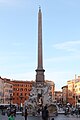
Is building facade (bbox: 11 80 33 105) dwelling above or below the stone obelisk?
above

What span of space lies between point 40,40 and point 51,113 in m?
10.0

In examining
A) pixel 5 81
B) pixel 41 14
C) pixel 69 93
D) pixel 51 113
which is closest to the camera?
pixel 51 113

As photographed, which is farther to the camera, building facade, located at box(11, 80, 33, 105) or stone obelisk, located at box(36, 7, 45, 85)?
building facade, located at box(11, 80, 33, 105)

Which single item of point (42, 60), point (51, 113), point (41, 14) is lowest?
point (51, 113)

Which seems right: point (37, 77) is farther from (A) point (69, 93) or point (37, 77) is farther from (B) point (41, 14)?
(A) point (69, 93)

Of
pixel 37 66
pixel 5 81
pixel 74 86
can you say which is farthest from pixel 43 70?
pixel 74 86

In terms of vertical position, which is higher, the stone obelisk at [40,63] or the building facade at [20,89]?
the building facade at [20,89]

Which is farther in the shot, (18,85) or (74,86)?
(74,86)

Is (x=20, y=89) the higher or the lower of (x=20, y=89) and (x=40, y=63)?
the higher

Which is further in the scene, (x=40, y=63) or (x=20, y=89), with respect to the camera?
(x=20, y=89)

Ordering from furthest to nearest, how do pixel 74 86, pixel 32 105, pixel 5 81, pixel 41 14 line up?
pixel 74 86 < pixel 5 81 < pixel 41 14 < pixel 32 105

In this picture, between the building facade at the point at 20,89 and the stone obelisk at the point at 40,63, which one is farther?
the building facade at the point at 20,89

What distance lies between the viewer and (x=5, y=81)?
13075 cm

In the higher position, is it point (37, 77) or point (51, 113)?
point (37, 77)
